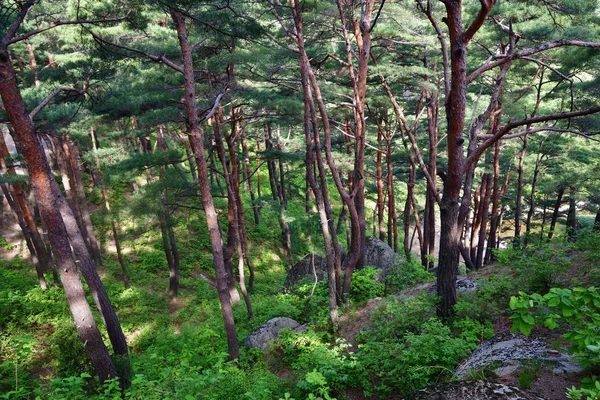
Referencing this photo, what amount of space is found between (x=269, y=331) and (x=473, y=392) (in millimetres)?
6818

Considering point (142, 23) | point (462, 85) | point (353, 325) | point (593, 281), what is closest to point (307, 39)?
point (142, 23)

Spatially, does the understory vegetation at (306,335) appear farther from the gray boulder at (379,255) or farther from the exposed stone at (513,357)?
the gray boulder at (379,255)

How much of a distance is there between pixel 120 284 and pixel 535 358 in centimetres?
1535

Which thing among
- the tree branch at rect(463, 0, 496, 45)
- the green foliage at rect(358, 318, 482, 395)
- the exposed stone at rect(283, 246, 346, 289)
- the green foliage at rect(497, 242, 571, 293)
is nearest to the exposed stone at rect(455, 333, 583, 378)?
the green foliage at rect(358, 318, 482, 395)

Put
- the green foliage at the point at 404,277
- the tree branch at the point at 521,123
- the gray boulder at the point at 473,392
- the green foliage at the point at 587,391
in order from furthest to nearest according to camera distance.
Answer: the green foliage at the point at 404,277, the tree branch at the point at 521,123, the gray boulder at the point at 473,392, the green foliage at the point at 587,391

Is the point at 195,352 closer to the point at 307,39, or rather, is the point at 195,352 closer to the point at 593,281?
the point at 593,281

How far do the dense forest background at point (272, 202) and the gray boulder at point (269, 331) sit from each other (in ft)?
1.59

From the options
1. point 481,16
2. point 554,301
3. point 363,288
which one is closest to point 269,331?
point 363,288

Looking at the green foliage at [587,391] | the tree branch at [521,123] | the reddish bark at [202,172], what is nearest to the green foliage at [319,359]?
the reddish bark at [202,172]

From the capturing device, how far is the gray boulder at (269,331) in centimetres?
927

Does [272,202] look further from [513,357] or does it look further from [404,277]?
[513,357]

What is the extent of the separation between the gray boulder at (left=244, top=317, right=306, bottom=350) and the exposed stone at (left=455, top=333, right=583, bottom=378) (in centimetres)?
527

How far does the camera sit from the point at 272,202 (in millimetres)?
15938

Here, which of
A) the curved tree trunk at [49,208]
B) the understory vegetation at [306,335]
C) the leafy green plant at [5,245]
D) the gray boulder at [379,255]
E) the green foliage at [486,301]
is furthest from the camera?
the leafy green plant at [5,245]
